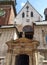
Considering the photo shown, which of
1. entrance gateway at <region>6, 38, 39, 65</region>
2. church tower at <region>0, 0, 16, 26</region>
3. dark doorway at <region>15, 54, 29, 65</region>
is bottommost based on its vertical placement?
dark doorway at <region>15, 54, 29, 65</region>

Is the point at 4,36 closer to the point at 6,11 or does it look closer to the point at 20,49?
the point at 20,49

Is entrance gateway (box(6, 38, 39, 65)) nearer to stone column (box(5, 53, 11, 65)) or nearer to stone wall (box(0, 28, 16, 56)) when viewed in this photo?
stone column (box(5, 53, 11, 65))

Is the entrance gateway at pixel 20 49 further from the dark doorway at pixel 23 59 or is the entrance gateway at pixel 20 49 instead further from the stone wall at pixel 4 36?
the dark doorway at pixel 23 59

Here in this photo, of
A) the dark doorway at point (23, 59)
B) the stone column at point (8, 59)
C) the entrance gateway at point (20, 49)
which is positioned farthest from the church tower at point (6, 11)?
the stone column at point (8, 59)

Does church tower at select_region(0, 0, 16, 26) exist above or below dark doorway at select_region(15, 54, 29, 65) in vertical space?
above

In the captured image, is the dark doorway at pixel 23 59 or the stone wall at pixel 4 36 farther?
the dark doorway at pixel 23 59

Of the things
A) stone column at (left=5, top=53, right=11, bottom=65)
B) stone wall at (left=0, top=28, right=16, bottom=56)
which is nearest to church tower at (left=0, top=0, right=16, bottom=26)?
stone wall at (left=0, top=28, right=16, bottom=56)

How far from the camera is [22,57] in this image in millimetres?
27344

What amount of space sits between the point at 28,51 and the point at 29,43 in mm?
1027

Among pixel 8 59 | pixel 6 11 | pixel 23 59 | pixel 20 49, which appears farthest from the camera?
pixel 6 11

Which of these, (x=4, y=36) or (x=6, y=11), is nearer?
(x=4, y=36)

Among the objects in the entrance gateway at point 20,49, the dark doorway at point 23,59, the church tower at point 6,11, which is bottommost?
the dark doorway at point 23,59

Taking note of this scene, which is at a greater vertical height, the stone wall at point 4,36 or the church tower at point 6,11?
the church tower at point 6,11

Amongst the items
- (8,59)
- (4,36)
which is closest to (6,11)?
(4,36)
